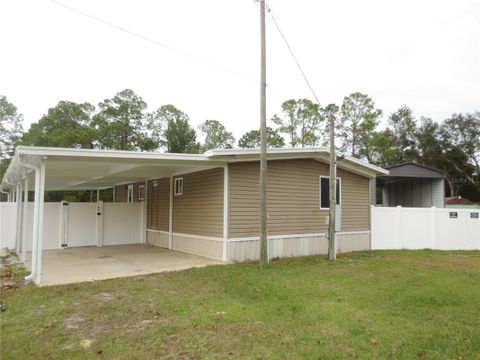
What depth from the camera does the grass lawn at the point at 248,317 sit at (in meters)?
3.73

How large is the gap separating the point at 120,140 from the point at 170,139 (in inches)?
171

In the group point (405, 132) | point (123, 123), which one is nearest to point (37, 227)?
point (123, 123)

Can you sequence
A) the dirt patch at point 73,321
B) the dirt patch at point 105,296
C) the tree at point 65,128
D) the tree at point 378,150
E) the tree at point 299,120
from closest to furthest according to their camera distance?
the dirt patch at point 73,321, the dirt patch at point 105,296, the tree at point 65,128, the tree at point 299,120, the tree at point 378,150

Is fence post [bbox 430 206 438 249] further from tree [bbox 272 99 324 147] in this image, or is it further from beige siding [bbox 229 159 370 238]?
tree [bbox 272 99 324 147]

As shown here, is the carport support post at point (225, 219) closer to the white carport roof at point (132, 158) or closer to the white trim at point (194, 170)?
the white trim at point (194, 170)

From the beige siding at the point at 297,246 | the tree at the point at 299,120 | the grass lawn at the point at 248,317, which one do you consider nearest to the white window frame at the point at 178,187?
the beige siding at the point at 297,246

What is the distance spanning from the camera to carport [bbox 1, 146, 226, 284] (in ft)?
22.4

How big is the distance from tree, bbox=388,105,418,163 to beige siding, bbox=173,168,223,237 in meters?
34.0

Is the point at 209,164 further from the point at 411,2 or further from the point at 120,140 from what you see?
the point at 120,140

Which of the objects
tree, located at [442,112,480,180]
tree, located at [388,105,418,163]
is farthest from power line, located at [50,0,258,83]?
tree, located at [442,112,480,180]

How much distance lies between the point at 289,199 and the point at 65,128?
24.9m

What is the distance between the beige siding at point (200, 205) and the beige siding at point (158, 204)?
786 mm

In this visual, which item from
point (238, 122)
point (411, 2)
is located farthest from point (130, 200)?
point (238, 122)

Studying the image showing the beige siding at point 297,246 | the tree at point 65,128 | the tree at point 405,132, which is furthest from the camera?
the tree at point 405,132
